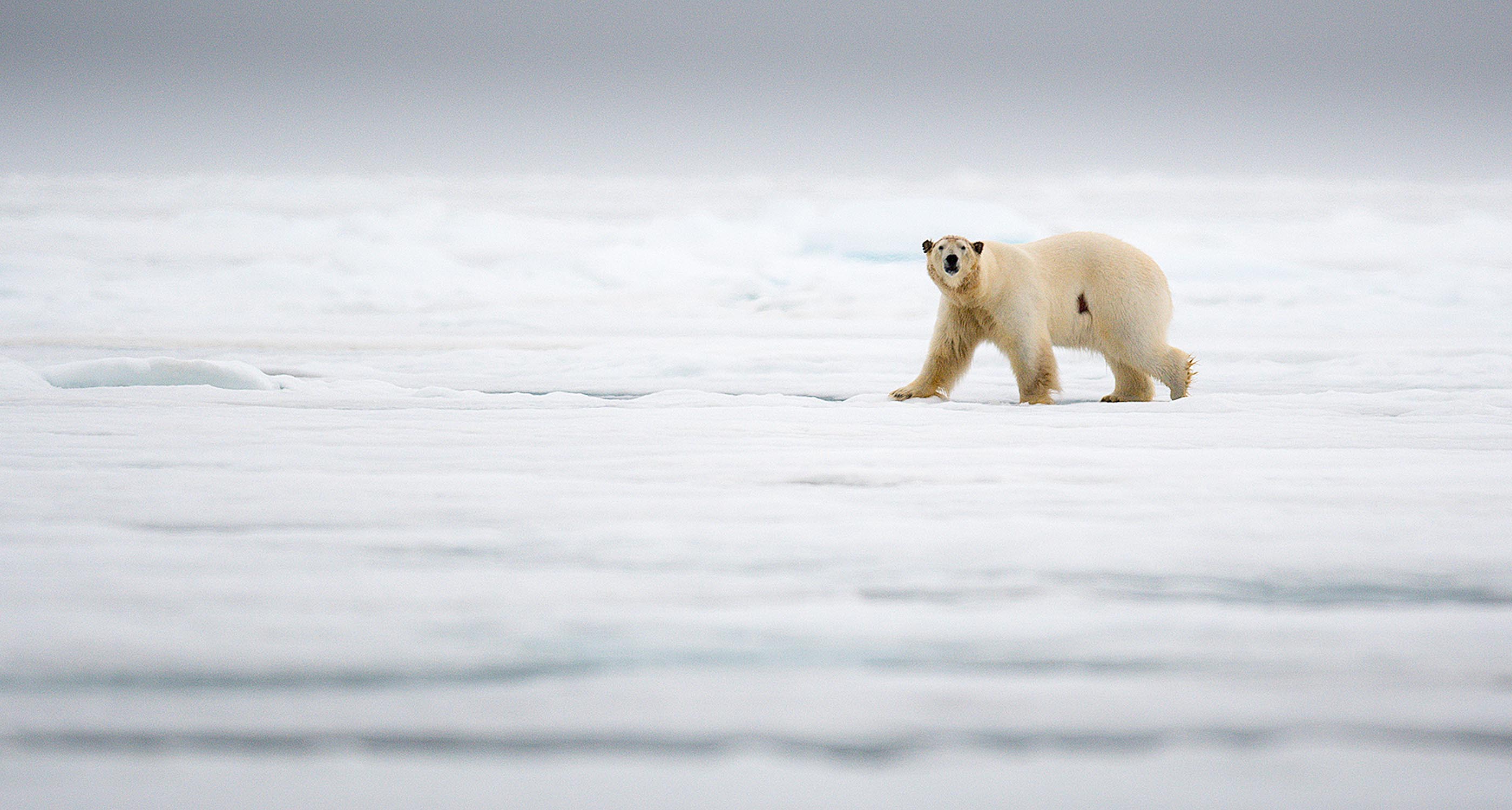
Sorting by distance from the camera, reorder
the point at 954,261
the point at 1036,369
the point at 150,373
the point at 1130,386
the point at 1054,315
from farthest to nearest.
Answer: the point at 1130,386 → the point at 150,373 → the point at 1054,315 → the point at 1036,369 → the point at 954,261

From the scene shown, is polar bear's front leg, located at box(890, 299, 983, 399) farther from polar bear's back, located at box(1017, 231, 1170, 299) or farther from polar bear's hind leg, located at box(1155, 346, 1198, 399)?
polar bear's hind leg, located at box(1155, 346, 1198, 399)

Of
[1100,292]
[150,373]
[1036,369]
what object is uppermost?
[1100,292]

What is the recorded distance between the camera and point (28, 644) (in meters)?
1.30

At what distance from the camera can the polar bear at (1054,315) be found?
490 cm

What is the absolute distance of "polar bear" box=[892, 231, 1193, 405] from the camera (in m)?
4.90

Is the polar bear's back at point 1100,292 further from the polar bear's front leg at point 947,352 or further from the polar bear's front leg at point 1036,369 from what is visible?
the polar bear's front leg at point 947,352

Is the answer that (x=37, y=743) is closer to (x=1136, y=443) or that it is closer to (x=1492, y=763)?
(x=1492, y=763)

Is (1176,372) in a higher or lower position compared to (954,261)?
lower

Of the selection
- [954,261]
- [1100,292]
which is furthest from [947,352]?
[1100,292]

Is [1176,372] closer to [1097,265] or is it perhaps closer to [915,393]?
[1097,265]

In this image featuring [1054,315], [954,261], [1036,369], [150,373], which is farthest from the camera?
[150,373]

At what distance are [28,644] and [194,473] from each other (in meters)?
1.21

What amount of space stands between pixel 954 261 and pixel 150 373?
4.11 meters

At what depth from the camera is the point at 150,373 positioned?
5.29m
